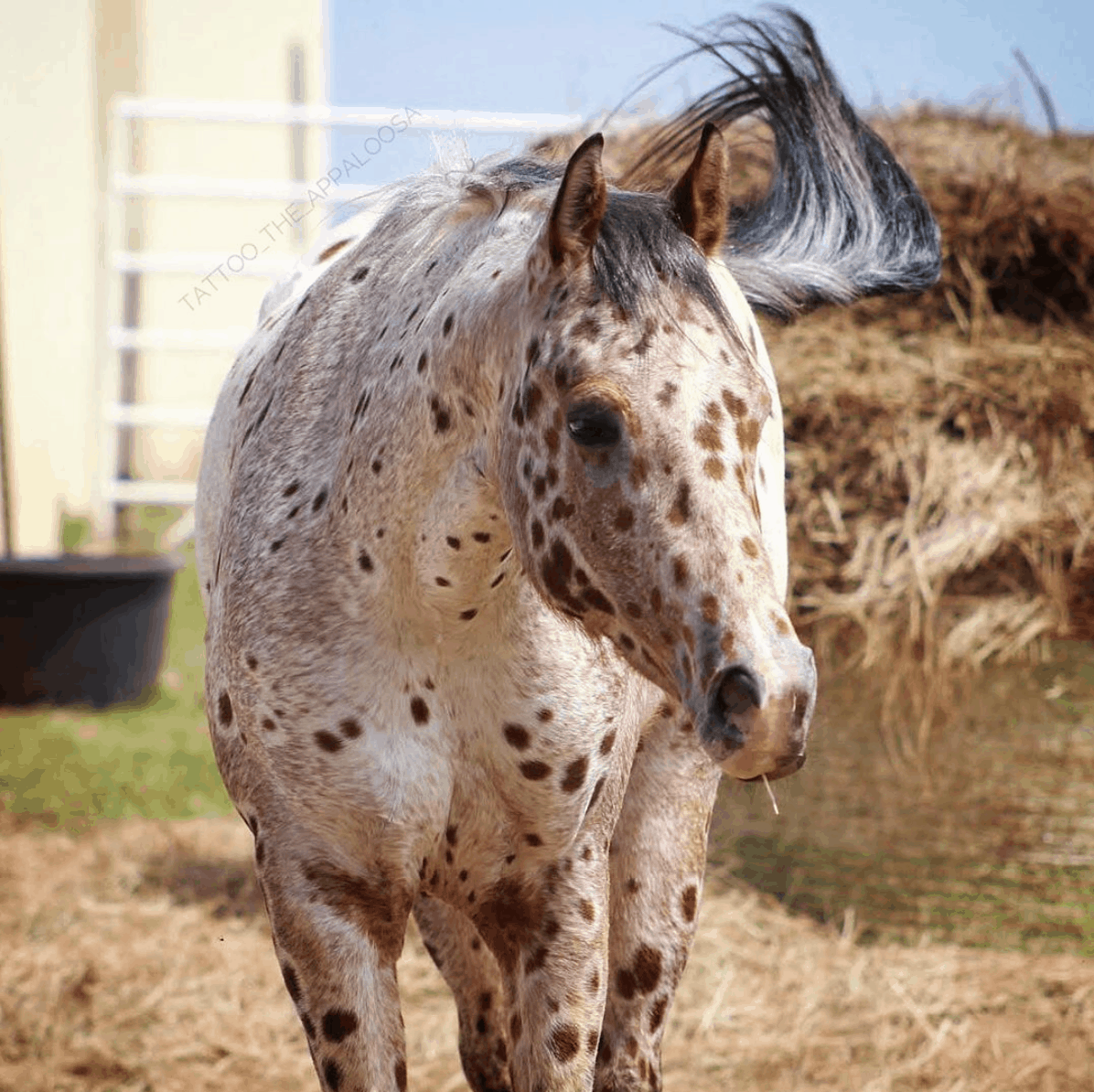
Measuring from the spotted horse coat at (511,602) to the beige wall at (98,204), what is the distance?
4379mm

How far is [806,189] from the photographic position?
272 cm

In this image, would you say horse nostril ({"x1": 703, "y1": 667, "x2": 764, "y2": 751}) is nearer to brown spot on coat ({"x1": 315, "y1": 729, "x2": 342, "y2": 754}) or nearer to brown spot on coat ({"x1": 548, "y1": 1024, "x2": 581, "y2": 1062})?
brown spot on coat ({"x1": 315, "y1": 729, "x2": 342, "y2": 754})

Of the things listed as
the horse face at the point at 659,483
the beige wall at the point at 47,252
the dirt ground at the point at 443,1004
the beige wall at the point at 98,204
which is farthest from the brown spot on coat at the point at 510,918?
the beige wall at the point at 47,252

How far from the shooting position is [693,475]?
146cm

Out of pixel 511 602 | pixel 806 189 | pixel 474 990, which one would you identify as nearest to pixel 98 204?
pixel 806 189

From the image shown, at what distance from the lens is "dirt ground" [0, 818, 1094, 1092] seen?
10.4 feet

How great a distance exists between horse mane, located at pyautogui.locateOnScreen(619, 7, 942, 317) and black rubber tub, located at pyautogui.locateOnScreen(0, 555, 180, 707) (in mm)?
3377

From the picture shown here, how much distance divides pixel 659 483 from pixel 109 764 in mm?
4156

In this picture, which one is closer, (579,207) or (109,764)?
(579,207)

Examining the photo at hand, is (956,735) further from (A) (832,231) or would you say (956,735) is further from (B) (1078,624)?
(A) (832,231)

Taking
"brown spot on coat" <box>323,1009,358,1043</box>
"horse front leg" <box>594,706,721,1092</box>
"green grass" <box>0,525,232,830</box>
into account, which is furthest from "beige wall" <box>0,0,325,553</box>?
"brown spot on coat" <box>323,1009,358,1043</box>

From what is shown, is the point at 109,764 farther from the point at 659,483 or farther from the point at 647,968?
the point at 659,483

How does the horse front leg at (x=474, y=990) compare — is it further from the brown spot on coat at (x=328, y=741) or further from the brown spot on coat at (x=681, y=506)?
the brown spot on coat at (x=681, y=506)

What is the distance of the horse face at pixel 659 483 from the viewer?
140cm
